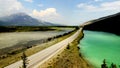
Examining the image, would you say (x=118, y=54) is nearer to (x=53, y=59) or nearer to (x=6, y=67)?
(x=53, y=59)

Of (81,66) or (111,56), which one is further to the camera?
(111,56)

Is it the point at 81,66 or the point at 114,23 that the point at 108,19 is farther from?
the point at 81,66

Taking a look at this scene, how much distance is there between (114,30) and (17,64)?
12180 centimetres

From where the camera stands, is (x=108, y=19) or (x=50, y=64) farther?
(x=108, y=19)

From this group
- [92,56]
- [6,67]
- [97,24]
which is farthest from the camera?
[97,24]

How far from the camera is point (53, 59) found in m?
59.8

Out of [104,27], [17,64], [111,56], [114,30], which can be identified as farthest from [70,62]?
[104,27]

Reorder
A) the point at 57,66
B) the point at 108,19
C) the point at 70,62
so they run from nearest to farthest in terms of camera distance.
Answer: the point at 57,66, the point at 70,62, the point at 108,19

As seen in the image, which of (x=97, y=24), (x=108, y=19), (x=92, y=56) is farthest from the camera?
(x=97, y=24)

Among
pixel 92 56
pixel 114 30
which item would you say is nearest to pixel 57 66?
pixel 92 56

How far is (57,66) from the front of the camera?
53.0 meters

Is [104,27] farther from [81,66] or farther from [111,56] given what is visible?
[81,66]

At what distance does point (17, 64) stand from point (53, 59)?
11.4m

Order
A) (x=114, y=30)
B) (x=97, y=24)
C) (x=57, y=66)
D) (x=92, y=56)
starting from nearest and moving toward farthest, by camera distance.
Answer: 1. (x=57, y=66)
2. (x=92, y=56)
3. (x=114, y=30)
4. (x=97, y=24)
